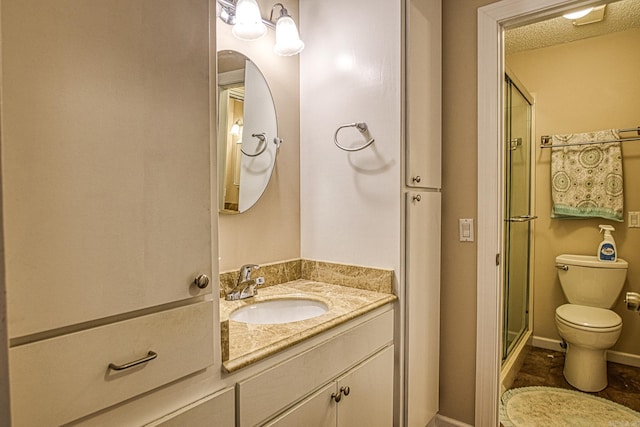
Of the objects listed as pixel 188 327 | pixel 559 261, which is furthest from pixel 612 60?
pixel 188 327

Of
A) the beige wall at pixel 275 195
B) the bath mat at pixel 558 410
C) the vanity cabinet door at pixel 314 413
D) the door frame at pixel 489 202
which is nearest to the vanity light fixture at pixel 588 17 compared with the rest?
the door frame at pixel 489 202

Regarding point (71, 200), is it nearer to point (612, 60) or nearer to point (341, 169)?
point (341, 169)

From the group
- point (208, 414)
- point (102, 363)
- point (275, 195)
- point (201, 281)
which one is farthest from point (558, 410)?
point (102, 363)

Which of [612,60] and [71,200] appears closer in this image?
[71,200]

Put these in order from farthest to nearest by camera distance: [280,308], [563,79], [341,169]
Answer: [563,79] < [341,169] < [280,308]

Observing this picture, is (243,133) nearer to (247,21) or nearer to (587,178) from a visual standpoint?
(247,21)

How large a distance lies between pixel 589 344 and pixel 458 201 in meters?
1.48

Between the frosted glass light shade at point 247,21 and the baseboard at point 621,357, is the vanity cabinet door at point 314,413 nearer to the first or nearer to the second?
the frosted glass light shade at point 247,21

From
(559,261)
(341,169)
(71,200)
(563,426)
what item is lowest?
(563,426)

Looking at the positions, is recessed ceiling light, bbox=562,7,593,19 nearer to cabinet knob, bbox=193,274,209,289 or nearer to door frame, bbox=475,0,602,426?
door frame, bbox=475,0,602,426

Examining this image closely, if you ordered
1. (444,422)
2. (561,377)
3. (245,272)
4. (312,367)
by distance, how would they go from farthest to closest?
(561,377) → (444,422) → (245,272) → (312,367)

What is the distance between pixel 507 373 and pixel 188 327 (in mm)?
2322

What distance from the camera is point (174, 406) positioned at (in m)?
0.77

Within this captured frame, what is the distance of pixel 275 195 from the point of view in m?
1.74
